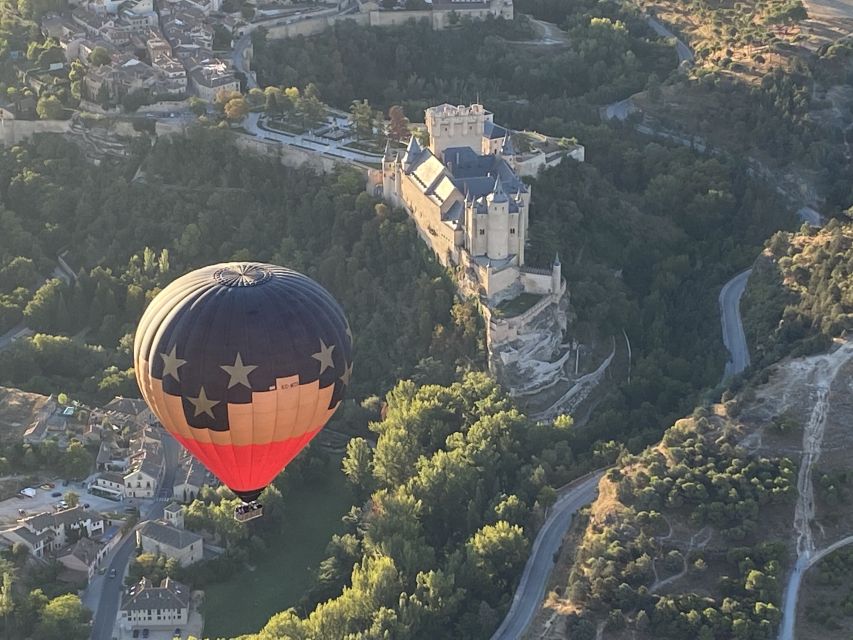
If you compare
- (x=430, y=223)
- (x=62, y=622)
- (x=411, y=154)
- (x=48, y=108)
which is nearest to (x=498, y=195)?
(x=430, y=223)

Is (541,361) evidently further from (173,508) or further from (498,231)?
(173,508)

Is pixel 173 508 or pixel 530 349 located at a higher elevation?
pixel 530 349

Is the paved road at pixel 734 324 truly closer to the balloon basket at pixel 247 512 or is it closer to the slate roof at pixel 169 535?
the slate roof at pixel 169 535

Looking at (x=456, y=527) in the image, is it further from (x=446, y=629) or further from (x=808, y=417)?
(x=808, y=417)

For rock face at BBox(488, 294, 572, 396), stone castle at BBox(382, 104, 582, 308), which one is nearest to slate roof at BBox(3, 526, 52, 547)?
rock face at BBox(488, 294, 572, 396)

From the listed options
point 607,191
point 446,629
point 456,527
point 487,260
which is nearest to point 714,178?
point 607,191
